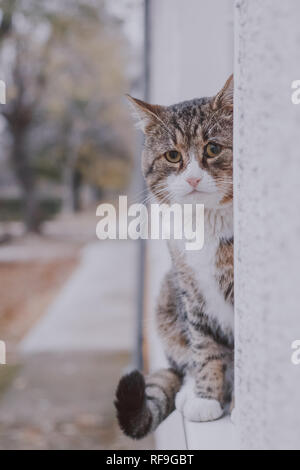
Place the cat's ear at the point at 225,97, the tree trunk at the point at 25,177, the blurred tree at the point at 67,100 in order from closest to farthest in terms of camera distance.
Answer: the cat's ear at the point at 225,97 < the blurred tree at the point at 67,100 < the tree trunk at the point at 25,177

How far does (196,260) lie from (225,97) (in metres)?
0.18

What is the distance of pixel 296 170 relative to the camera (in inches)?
14.1

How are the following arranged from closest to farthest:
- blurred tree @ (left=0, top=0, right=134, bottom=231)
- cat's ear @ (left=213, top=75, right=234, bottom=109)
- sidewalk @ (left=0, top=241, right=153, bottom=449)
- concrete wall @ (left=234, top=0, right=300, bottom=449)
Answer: concrete wall @ (left=234, top=0, right=300, bottom=449) → cat's ear @ (left=213, top=75, right=234, bottom=109) → sidewalk @ (left=0, top=241, right=153, bottom=449) → blurred tree @ (left=0, top=0, right=134, bottom=231)

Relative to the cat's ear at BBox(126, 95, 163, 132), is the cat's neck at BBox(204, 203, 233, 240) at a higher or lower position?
lower

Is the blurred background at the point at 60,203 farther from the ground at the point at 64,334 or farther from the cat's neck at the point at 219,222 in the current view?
the cat's neck at the point at 219,222

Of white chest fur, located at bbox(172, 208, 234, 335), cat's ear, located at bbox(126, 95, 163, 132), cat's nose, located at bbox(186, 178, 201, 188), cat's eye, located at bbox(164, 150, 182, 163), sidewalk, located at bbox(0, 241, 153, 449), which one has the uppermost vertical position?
cat's ear, located at bbox(126, 95, 163, 132)

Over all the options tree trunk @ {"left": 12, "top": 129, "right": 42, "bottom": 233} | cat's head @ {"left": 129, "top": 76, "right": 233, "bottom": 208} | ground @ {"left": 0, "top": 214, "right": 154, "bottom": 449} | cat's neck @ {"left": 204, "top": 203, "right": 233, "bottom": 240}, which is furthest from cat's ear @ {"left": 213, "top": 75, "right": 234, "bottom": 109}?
tree trunk @ {"left": 12, "top": 129, "right": 42, "bottom": 233}

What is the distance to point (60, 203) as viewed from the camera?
8.75ft

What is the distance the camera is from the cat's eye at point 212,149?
0.50 meters

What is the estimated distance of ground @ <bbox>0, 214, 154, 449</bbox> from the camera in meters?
2.08

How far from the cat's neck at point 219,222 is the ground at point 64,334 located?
44.5 inches
